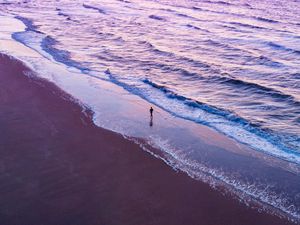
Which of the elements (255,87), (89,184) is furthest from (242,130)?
(89,184)

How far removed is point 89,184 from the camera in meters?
10.2

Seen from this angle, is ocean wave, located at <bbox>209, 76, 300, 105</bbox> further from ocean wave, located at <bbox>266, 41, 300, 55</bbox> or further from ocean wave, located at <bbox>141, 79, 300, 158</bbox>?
ocean wave, located at <bbox>266, 41, 300, 55</bbox>

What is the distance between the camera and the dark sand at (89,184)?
9070 mm

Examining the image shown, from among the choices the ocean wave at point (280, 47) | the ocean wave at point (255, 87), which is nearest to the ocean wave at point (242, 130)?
the ocean wave at point (255, 87)

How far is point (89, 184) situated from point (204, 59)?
14.1m

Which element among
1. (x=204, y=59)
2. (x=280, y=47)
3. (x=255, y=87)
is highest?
(x=255, y=87)

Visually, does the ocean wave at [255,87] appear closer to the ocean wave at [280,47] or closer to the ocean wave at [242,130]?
the ocean wave at [242,130]

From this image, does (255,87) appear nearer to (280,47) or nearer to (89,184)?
(280,47)

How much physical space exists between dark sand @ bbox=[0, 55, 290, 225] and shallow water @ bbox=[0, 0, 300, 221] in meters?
1.03

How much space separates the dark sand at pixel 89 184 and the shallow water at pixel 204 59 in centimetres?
103

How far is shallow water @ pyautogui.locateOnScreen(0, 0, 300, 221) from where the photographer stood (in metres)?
13.8

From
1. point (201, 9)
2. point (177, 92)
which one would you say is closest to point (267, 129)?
point (177, 92)

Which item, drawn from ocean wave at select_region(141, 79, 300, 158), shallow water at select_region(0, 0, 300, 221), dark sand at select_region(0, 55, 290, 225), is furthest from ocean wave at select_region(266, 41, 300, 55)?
dark sand at select_region(0, 55, 290, 225)

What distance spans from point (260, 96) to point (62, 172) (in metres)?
9.39
